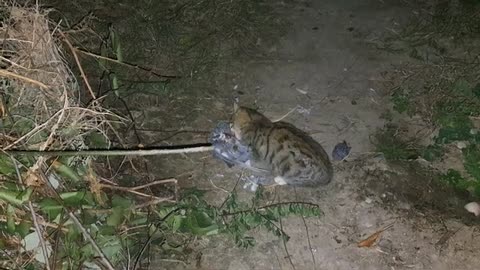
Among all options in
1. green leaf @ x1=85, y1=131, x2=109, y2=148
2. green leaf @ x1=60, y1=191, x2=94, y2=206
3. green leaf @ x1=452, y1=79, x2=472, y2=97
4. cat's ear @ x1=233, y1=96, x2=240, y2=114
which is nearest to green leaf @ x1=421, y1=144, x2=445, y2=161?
green leaf @ x1=452, y1=79, x2=472, y2=97

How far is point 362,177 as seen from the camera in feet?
12.5

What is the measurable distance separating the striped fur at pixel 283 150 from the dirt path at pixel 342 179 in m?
0.14

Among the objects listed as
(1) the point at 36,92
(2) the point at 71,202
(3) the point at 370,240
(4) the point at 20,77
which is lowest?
(3) the point at 370,240

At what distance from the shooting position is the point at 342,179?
3801mm

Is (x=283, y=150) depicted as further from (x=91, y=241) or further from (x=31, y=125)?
(x=31, y=125)

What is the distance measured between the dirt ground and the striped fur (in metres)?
0.14

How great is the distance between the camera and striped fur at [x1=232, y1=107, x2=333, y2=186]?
3.55 m

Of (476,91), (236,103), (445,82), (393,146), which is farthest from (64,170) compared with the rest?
(476,91)

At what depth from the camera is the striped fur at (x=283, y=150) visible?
140 inches

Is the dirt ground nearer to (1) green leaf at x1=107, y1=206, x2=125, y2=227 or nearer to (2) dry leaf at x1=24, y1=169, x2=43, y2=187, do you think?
(1) green leaf at x1=107, y1=206, x2=125, y2=227

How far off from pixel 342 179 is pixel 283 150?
47cm

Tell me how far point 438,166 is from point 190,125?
1.62 meters

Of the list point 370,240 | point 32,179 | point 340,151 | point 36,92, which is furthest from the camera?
point 340,151

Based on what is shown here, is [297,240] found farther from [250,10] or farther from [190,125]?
[250,10]
